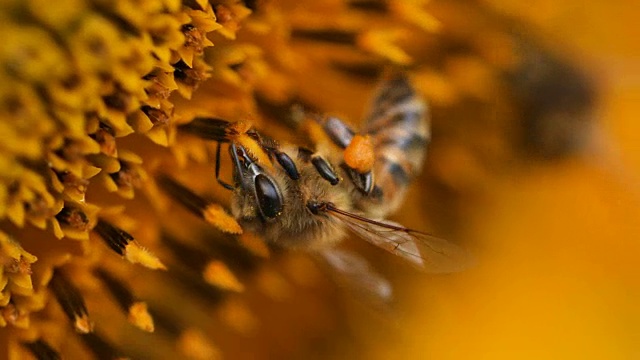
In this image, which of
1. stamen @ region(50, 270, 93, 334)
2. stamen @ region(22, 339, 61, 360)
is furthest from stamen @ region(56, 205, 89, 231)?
stamen @ region(22, 339, 61, 360)

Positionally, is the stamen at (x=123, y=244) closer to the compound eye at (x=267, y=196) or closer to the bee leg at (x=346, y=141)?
the compound eye at (x=267, y=196)

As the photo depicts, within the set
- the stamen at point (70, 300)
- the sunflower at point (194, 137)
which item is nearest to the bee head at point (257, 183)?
the sunflower at point (194, 137)

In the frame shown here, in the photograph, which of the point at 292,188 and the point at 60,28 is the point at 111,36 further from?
the point at 292,188

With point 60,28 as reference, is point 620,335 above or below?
below

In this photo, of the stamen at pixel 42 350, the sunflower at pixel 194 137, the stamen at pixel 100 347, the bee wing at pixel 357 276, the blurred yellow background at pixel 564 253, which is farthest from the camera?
the blurred yellow background at pixel 564 253

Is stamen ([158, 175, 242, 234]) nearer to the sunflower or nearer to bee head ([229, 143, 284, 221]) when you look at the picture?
the sunflower

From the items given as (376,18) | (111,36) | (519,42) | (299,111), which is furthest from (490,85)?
(111,36)

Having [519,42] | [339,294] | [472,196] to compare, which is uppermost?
[519,42]

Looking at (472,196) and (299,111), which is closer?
(299,111)
